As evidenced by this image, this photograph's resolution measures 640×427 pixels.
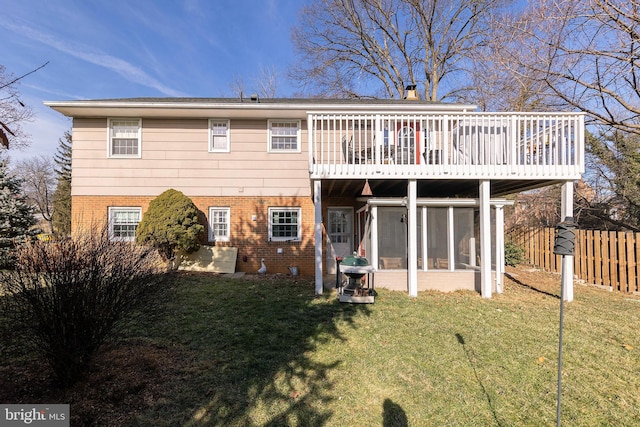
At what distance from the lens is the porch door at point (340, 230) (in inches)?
412

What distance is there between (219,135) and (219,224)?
9.84 feet

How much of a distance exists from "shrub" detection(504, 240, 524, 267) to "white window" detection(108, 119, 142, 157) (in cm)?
1381

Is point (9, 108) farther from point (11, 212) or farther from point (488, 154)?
point (11, 212)

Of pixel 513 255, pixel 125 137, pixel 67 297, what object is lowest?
pixel 513 255

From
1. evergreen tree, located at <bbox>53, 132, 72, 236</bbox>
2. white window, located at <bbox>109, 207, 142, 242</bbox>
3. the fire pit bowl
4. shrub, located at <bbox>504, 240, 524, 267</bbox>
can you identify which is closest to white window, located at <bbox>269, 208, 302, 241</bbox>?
the fire pit bowl

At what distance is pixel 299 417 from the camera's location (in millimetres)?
2949

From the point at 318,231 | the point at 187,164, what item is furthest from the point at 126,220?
the point at 318,231

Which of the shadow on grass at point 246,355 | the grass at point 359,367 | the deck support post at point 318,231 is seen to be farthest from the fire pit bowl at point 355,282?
the deck support post at point 318,231

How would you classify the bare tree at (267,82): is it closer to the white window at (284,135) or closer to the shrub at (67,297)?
the white window at (284,135)

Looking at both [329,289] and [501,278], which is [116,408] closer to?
[329,289]

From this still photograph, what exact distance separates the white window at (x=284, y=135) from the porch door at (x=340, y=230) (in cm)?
258

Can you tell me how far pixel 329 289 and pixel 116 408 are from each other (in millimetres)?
5281

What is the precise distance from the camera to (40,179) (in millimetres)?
27734

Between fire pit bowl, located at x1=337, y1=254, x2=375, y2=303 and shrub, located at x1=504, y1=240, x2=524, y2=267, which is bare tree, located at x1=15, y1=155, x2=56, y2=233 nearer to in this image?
fire pit bowl, located at x1=337, y1=254, x2=375, y2=303
